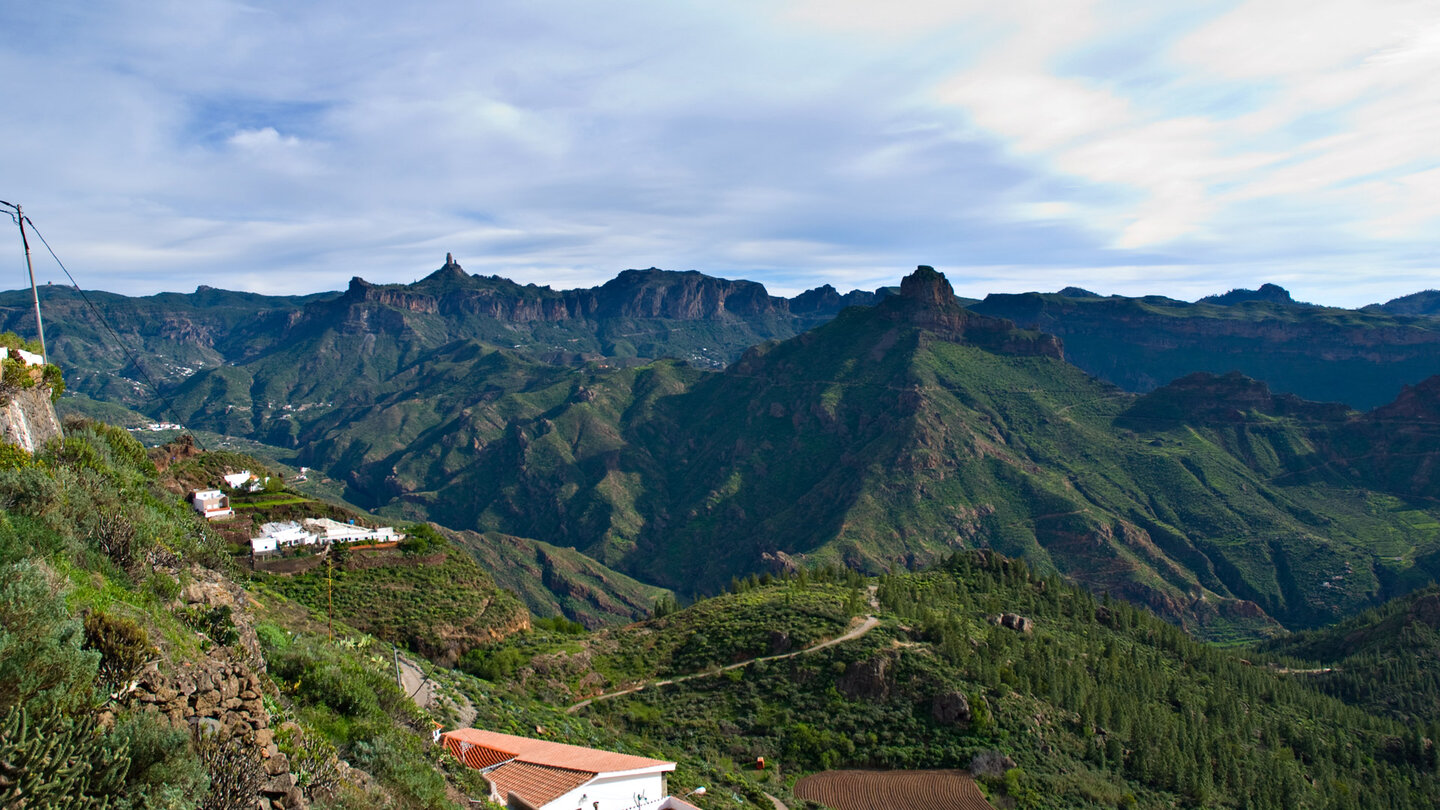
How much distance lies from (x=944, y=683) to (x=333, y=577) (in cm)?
4571

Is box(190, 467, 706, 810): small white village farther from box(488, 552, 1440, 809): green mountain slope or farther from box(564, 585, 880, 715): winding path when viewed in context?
box(564, 585, 880, 715): winding path

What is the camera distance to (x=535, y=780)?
26359 millimetres

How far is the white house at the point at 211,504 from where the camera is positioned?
2445 inches

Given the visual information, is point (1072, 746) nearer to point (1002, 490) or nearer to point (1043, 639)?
point (1043, 639)

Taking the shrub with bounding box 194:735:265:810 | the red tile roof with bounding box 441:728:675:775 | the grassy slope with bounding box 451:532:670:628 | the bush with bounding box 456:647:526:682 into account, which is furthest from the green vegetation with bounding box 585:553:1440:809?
the grassy slope with bounding box 451:532:670:628

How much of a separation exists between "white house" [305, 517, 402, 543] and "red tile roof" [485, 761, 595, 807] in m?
42.9

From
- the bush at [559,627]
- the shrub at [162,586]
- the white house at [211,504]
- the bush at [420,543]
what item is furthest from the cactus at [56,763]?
the bush at [559,627]

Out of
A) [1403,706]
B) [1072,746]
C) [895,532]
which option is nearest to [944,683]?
[1072,746]

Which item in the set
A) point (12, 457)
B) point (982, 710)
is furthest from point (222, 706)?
point (982, 710)

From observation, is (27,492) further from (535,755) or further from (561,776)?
(535,755)

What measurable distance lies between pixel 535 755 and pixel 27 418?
880 inches

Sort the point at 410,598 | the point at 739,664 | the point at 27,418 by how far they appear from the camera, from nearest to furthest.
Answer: the point at 27,418
the point at 410,598
the point at 739,664

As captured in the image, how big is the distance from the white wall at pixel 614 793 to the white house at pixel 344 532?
1752 inches

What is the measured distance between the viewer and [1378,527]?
17812cm
